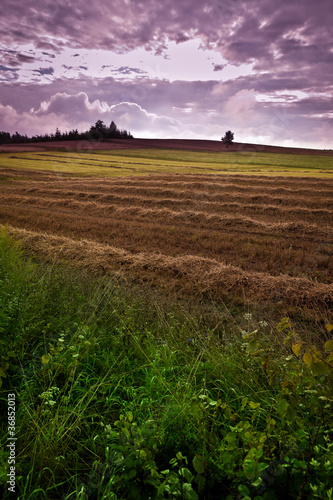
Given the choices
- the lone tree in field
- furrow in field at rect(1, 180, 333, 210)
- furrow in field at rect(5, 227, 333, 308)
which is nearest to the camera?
furrow in field at rect(5, 227, 333, 308)

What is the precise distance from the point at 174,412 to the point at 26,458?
1.21 meters

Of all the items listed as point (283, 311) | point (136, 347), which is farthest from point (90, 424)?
point (283, 311)

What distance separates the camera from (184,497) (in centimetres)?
173

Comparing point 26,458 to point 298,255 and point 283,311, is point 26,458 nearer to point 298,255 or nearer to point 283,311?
point 283,311

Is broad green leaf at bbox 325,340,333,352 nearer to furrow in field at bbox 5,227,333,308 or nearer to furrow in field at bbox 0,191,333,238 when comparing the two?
furrow in field at bbox 5,227,333,308

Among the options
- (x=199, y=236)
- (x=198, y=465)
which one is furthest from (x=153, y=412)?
(x=199, y=236)

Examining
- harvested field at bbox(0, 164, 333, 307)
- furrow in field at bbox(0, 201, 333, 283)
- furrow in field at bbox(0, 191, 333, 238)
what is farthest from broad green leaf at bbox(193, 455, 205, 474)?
furrow in field at bbox(0, 191, 333, 238)

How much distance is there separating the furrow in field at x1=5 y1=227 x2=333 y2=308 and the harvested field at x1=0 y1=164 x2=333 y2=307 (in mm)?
23

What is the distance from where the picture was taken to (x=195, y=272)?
7.51 meters

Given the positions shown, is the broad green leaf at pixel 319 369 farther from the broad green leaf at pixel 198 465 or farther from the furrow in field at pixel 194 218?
the furrow in field at pixel 194 218

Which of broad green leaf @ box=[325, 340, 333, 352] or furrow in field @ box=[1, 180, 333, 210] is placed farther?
furrow in field @ box=[1, 180, 333, 210]

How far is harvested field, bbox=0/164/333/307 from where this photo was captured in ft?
23.5

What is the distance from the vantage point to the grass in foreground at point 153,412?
1.89 metres

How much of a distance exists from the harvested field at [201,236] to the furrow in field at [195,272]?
0.02m
